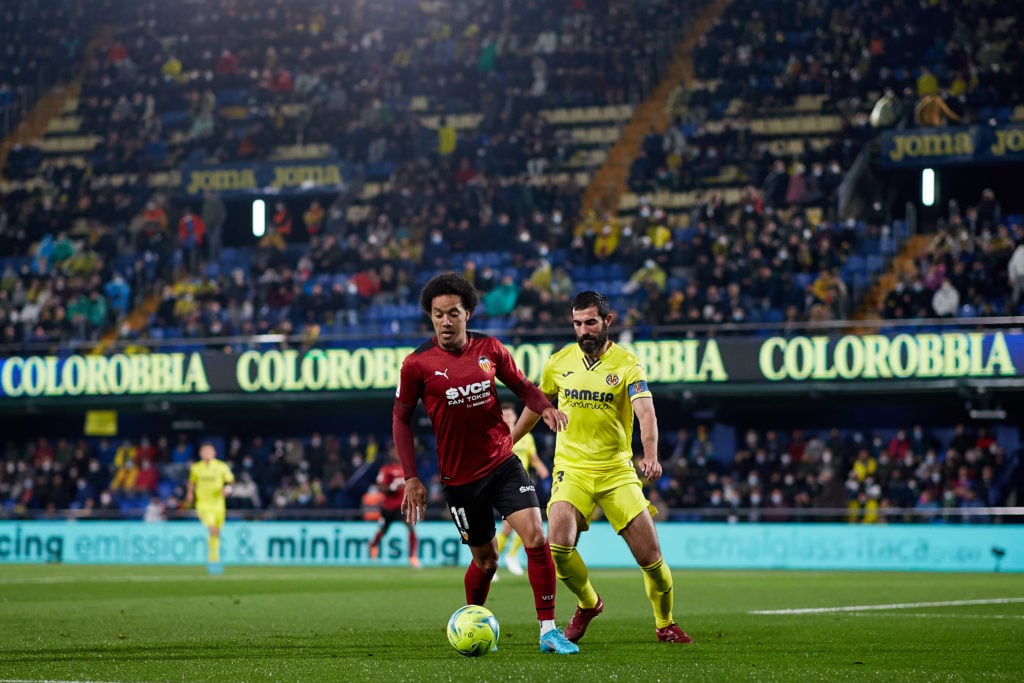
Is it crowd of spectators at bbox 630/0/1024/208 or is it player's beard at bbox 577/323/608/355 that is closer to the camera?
player's beard at bbox 577/323/608/355

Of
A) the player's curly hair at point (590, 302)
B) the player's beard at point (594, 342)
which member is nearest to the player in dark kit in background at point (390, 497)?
the player's beard at point (594, 342)

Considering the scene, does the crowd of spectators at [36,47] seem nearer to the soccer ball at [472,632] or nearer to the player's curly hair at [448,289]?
the player's curly hair at [448,289]

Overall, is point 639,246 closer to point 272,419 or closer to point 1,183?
point 272,419

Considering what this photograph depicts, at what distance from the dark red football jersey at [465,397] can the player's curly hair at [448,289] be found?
0.30 metres

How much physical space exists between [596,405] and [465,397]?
140 cm

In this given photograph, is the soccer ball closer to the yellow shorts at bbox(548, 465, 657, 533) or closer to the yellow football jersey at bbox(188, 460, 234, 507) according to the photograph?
the yellow shorts at bbox(548, 465, 657, 533)

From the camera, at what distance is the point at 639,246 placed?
32.4 meters

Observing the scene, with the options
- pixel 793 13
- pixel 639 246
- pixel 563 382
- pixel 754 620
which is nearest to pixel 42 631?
pixel 563 382

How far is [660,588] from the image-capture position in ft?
32.9

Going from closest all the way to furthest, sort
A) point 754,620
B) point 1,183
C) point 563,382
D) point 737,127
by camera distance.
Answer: point 563,382
point 754,620
point 737,127
point 1,183

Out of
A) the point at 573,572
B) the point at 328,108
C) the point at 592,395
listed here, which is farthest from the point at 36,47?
the point at 573,572

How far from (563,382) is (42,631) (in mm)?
4674

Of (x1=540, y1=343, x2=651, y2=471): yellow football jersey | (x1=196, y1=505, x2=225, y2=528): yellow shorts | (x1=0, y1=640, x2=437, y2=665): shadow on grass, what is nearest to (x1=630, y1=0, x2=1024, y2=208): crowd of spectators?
(x1=196, y1=505, x2=225, y2=528): yellow shorts

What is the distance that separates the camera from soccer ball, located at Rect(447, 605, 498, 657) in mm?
9047
